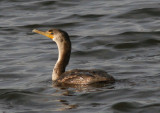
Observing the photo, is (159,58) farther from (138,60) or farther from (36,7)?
(36,7)

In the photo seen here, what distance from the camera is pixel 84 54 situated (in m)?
14.9

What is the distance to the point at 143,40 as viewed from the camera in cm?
1600

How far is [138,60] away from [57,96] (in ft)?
11.1

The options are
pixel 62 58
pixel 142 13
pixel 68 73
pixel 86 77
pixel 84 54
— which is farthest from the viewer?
pixel 142 13

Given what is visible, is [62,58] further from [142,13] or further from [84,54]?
[142,13]

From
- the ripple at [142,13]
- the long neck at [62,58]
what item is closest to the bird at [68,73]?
the long neck at [62,58]

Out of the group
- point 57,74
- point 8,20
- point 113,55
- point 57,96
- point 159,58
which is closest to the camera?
point 57,96

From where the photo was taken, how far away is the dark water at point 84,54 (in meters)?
10.6

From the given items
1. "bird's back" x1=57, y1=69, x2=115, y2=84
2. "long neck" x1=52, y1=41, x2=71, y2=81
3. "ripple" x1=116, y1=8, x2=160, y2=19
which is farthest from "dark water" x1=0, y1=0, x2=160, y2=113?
"long neck" x1=52, y1=41, x2=71, y2=81

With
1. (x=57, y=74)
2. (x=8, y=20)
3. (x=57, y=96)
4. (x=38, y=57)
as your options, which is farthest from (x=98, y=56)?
(x=8, y=20)

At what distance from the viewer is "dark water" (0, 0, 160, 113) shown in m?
10.6

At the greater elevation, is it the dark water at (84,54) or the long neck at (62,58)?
the long neck at (62,58)

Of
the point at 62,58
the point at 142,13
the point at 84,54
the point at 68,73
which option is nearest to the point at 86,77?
the point at 68,73

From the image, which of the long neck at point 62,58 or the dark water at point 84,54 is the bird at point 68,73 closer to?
the long neck at point 62,58
